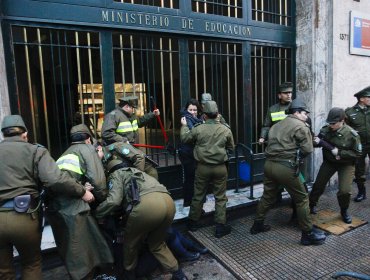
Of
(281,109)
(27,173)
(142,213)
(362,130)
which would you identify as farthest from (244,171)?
(27,173)

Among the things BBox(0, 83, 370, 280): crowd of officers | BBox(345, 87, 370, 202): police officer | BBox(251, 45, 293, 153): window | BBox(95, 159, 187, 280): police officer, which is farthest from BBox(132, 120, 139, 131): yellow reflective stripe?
BBox(345, 87, 370, 202): police officer

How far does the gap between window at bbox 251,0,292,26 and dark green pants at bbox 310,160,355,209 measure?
9.43 feet

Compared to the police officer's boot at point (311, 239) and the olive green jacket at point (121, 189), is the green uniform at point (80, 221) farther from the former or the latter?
the police officer's boot at point (311, 239)

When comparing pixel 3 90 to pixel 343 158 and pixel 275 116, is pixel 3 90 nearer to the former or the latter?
pixel 275 116

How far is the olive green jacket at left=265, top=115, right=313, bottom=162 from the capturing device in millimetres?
3766

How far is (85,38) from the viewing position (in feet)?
13.7

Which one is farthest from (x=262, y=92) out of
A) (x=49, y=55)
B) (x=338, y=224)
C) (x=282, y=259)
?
(x=49, y=55)

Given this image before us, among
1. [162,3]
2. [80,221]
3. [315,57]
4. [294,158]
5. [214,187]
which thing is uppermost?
[162,3]

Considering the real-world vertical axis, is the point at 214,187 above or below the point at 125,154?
below

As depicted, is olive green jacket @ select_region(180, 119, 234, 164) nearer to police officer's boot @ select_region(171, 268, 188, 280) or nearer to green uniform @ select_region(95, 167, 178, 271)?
green uniform @ select_region(95, 167, 178, 271)

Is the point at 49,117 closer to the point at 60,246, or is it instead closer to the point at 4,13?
the point at 4,13

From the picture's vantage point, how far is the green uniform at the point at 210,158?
13.0 feet

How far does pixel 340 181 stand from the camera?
171 inches

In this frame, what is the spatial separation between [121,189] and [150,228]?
1.46 feet
